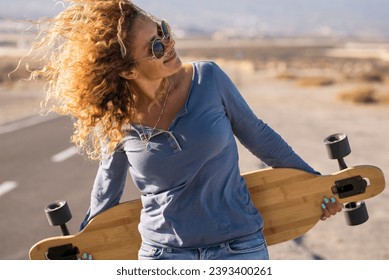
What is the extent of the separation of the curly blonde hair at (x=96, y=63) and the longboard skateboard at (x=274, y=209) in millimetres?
483

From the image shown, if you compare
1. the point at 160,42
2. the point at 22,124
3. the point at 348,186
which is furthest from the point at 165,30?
the point at 22,124

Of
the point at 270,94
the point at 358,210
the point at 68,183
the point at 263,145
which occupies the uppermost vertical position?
the point at 263,145

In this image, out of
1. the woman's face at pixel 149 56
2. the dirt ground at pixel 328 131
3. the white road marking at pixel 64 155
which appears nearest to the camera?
the woman's face at pixel 149 56

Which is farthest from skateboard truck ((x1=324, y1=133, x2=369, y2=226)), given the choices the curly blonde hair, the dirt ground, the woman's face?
the dirt ground

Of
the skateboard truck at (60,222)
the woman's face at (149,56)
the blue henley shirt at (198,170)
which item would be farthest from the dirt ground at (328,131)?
the blue henley shirt at (198,170)

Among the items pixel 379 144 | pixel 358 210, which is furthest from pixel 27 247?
pixel 379 144

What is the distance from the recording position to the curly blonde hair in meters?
2.24

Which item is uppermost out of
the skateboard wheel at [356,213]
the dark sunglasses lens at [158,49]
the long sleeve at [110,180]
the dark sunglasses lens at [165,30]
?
the dark sunglasses lens at [165,30]

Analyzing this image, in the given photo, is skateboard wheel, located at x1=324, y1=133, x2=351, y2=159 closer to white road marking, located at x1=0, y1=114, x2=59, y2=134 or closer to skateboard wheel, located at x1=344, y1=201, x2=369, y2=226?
skateboard wheel, located at x1=344, y1=201, x2=369, y2=226

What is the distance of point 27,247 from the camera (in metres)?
6.07

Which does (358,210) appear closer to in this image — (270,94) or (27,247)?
(27,247)

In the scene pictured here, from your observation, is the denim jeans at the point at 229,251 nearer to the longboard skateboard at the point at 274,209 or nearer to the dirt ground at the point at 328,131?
the longboard skateboard at the point at 274,209

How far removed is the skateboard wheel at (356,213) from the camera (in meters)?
2.81
